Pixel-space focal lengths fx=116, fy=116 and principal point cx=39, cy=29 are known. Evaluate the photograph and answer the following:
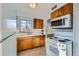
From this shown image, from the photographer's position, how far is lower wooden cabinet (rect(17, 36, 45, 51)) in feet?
4.55

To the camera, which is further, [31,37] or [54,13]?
[31,37]

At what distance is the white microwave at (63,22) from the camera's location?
112 centimetres

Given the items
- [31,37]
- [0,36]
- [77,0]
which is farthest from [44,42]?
[77,0]

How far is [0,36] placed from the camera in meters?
0.69

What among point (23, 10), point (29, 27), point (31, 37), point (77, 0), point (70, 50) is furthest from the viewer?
point (31, 37)

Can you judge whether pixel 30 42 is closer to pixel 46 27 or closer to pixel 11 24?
pixel 46 27

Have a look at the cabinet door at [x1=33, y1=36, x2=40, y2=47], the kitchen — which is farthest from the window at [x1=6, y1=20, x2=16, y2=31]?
the cabinet door at [x1=33, y1=36, x2=40, y2=47]

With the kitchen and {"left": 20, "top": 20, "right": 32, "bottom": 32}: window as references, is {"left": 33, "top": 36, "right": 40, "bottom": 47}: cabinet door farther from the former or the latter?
{"left": 20, "top": 20, "right": 32, "bottom": 32}: window

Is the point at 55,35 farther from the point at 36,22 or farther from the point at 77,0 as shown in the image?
the point at 77,0

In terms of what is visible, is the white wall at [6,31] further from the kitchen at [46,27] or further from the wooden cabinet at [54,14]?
the wooden cabinet at [54,14]

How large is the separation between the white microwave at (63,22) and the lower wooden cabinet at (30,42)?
222mm

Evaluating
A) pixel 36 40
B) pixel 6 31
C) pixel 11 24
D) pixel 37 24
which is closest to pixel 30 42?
pixel 36 40

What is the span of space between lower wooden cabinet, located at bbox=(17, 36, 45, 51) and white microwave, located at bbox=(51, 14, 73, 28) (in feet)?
0.73

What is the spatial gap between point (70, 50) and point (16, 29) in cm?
57
